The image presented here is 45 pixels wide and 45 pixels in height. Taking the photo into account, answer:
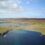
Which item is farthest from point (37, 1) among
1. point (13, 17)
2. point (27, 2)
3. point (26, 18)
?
point (13, 17)

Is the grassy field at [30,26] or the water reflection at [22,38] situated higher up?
the grassy field at [30,26]

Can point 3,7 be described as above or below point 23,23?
above

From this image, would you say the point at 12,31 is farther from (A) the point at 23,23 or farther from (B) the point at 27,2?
A: (B) the point at 27,2

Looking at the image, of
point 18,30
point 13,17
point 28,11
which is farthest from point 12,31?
point 28,11

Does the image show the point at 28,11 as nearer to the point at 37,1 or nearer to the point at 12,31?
the point at 37,1

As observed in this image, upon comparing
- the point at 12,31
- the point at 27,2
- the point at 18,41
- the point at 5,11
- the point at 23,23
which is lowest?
the point at 18,41

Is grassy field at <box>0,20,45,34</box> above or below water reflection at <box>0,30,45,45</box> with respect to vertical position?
above

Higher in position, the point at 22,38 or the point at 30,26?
the point at 30,26
